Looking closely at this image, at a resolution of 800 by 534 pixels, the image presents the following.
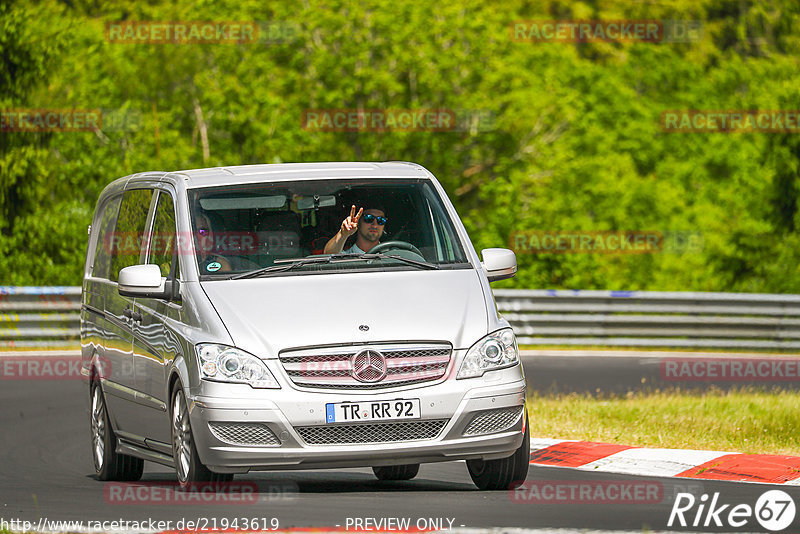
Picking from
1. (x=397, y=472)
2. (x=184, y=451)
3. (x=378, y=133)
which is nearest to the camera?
(x=184, y=451)

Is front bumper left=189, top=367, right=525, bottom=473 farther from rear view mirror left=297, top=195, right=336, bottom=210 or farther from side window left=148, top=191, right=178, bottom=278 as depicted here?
rear view mirror left=297, top=195, right=336, bottom=210

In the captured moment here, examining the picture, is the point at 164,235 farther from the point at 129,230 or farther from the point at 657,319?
the point at 657,319

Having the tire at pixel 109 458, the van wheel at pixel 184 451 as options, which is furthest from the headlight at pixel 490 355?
the tire at pixel 109 458

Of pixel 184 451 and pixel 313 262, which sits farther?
pixel 313 262

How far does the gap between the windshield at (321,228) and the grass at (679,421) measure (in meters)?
3.12

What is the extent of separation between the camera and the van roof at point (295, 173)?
383 inches

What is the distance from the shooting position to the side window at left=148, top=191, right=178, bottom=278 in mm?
9578

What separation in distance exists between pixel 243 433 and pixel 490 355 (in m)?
1.43

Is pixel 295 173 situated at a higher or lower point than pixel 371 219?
higher

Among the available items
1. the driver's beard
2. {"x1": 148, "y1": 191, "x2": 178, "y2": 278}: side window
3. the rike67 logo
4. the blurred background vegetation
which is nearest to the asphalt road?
the rike67 logo

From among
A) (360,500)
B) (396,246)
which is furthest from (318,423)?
(396,246)

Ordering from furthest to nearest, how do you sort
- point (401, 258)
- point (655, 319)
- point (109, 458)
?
1. point (655, 319)
2. point (109, 458)
3. point (401, 258)

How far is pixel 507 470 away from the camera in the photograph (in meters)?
9.17

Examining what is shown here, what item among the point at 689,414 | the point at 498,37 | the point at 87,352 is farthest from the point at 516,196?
the point at 87,352
